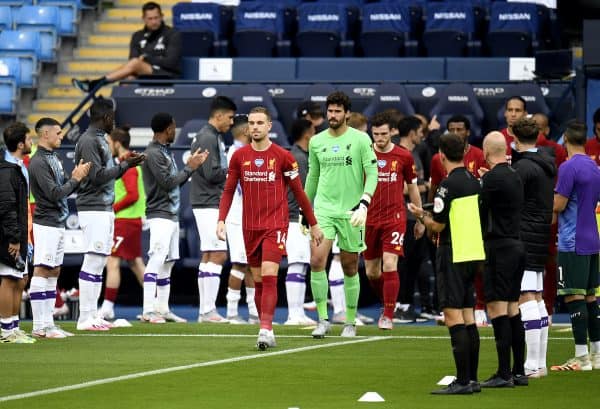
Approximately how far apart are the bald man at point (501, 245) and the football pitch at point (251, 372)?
0.33 meters

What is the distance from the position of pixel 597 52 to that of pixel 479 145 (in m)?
3.32

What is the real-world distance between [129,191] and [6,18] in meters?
9.77

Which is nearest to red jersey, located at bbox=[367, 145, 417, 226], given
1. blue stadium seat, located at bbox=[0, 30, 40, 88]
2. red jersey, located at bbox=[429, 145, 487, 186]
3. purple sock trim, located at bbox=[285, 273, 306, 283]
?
red jersey, located at bbox=[429, 145, 487, 186]

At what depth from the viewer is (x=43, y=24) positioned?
26.9 metres

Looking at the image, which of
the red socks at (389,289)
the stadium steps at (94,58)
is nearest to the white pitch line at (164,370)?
the red socks at (389,289)

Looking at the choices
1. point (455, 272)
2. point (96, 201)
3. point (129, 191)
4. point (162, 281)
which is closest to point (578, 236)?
point (455, 272)

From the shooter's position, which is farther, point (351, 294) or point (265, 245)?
point (351, 294)

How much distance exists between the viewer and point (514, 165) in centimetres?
1166

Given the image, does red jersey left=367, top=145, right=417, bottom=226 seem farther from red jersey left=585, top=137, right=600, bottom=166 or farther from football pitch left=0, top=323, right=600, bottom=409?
red jersey left=585, top=137, right=600, bottom=166

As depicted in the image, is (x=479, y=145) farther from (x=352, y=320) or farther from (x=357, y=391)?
(x=357, y=391)

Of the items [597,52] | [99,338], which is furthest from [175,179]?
[597,52]

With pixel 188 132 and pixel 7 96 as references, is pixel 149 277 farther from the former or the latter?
pixel 7 96

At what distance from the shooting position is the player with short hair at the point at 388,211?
53.0 ft

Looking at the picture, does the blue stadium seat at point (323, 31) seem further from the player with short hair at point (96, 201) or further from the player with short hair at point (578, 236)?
the player with short hair at point (578, 236)
